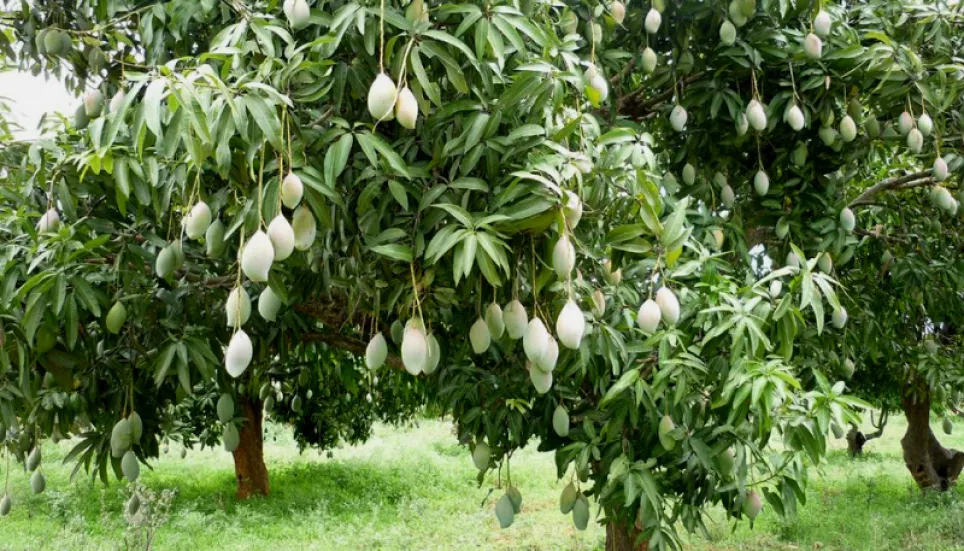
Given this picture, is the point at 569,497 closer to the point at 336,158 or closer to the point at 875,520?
the point at 336,158

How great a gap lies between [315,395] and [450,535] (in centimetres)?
159

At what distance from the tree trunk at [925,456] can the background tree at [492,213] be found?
3.84m

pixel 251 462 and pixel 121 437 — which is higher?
pixel 121 437

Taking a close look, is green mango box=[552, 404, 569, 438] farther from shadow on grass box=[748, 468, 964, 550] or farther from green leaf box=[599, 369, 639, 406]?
shadow on grass box=[748, 468, 964, 550]

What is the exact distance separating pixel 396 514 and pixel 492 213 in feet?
17.4

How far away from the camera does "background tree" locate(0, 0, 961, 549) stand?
1.27 meters

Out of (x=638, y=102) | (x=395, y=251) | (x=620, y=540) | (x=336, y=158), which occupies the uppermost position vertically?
(x=638, y=102)

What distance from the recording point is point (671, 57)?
8.74 feet

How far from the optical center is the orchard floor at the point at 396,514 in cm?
503

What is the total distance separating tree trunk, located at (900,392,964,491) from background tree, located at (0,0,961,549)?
12.6ft

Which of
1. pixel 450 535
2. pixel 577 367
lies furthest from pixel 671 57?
pixel 450 535

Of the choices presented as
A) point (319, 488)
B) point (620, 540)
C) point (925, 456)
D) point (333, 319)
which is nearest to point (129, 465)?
point (333, 319)

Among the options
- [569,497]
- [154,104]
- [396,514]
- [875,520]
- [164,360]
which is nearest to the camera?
[154,104]

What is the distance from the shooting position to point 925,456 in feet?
20.9
